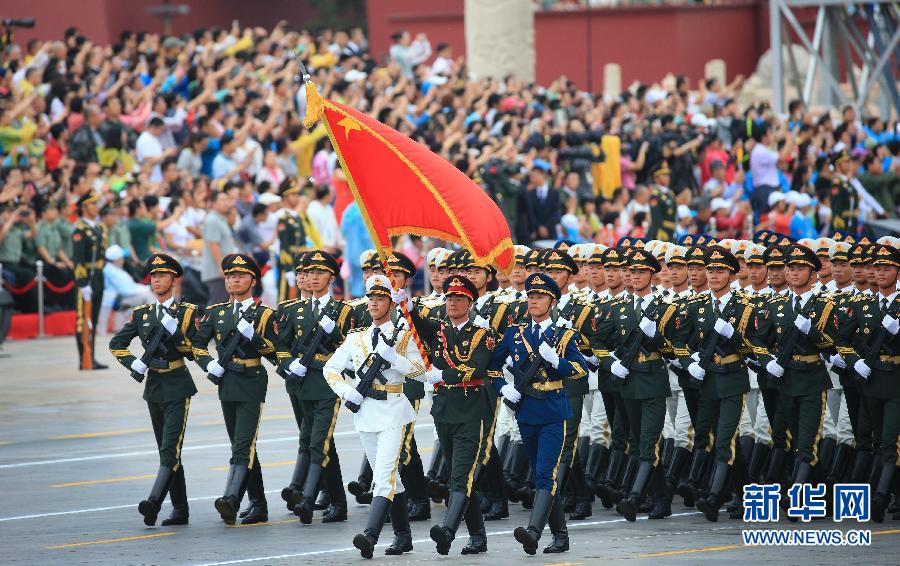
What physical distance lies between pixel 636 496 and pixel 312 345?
2.67 m

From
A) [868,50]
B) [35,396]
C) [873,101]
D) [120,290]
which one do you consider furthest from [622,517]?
[873,101]

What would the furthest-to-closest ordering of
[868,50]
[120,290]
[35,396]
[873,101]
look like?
[873,101]
[868,50]
[120,290]
[35,396]

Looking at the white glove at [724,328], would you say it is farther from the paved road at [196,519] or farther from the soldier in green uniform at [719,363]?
the paved road at [196,519]

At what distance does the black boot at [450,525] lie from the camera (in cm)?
1218

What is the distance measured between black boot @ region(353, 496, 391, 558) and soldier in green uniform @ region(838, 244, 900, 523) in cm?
387

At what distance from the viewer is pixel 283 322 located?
564 inches

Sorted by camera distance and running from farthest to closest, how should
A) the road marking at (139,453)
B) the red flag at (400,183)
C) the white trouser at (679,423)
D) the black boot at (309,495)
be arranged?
the road marking at (139,453) → the white trouser at (679,423) → the black boot at (309,495) → the red flag at (400,183)

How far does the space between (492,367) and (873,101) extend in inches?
1409

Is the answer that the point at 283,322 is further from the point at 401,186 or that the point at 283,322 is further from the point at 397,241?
the point at 397,241

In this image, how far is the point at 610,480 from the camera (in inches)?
575

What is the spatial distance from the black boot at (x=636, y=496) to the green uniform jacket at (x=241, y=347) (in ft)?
9.11

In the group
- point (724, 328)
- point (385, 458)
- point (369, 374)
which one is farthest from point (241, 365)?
point (724, 328)

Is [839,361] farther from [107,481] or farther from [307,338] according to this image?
[107,481]

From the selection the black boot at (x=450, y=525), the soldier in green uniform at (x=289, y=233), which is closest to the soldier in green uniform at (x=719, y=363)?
the black boot at (x=450, y=525)
